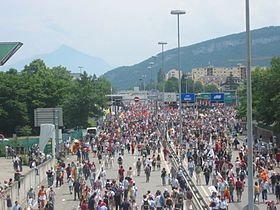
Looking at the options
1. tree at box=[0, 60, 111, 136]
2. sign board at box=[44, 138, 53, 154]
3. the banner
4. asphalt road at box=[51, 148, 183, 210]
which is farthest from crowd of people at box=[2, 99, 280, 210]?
tree at box=[0, 60, 111, 136]

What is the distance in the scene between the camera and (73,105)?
261 ft

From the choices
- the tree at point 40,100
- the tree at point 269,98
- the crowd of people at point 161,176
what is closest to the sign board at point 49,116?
the crowd of people at point 161,176

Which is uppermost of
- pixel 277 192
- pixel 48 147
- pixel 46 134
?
pixel 46 134

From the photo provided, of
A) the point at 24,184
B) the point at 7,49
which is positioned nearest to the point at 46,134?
the point at 24,184

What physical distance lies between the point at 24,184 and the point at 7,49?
11935 mm

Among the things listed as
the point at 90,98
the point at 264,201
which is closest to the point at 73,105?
the point at 90,98

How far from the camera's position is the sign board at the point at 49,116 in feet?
178

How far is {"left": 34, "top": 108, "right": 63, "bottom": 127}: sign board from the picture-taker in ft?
178

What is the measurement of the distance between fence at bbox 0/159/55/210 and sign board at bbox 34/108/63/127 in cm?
1116

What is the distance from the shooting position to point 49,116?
54.8 metres

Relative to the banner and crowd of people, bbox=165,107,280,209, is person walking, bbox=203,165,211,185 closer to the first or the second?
crowd of people, bbox=165,107,280,209

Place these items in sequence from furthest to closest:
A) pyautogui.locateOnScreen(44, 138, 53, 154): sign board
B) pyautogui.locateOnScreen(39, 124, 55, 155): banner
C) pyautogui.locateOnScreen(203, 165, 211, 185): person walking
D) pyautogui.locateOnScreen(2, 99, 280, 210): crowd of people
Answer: pyautogui.locateOnScreen(39, 124, 55, 155): banner < pyautogui.locateOnScreen(44, 138, 53, 154): sign board < pyautogui.locateOnScreen(203, 165, 211, 185): person walking < pyautogui.locateOnScreen(2, 99, 280, 210): crowd of people

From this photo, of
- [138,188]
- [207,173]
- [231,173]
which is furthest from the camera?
[138,188]

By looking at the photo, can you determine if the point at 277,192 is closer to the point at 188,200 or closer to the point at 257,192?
the point at 257,192
